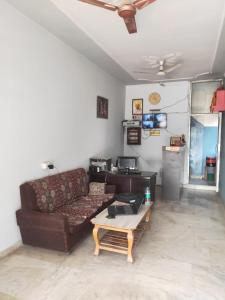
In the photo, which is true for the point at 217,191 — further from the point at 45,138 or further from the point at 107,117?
the point at 45,138

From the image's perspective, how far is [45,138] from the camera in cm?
315

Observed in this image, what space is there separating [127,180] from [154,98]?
9.21 ft

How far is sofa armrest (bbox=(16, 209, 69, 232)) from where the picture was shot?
8.10 feet

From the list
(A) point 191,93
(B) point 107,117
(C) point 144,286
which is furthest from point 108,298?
(A) point 191,93

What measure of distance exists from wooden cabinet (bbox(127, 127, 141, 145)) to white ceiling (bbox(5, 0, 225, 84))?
2085 millimetres

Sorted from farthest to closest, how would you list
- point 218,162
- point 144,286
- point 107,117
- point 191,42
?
1. point 218,162
2. point 107,117
3. point 191,42
4. point 144,286

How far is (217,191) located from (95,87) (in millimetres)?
3788

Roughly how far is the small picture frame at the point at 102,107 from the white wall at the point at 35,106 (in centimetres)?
29

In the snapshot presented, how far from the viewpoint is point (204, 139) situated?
6102 mm

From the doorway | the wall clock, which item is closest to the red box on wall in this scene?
the doorway

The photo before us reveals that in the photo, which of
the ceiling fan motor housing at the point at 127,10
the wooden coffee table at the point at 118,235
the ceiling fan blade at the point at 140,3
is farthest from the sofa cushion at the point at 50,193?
the ceiling fan blade at the point at 140,3

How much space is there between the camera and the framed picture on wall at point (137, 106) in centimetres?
614

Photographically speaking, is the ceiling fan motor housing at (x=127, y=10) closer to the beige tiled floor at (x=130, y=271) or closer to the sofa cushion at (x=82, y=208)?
the sofa cushion at (x=82, y=208)

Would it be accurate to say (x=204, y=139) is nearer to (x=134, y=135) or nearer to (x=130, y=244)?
(x=134, y=135)
